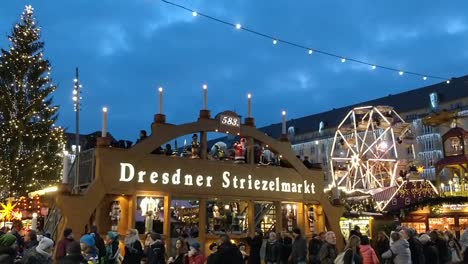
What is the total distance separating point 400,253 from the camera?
8945mm

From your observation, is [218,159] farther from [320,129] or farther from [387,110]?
[320,129]

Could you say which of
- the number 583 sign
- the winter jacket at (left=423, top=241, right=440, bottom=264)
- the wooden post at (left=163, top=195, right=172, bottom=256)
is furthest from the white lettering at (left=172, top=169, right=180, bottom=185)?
the winter jacket at (left=423, top=241, right=440, bottom=264)

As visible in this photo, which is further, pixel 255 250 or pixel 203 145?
pixel 203 145

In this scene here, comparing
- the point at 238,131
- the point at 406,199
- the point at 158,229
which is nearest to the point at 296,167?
the point at 238,131

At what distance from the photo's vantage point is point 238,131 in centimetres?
1345

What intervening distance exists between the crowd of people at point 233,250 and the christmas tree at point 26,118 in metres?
13.6

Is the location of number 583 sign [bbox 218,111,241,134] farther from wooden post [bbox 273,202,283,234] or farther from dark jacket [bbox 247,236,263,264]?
dark jacket [bbox 247,236,263,264]

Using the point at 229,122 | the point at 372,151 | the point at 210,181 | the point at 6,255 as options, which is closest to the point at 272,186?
the point at 210,181

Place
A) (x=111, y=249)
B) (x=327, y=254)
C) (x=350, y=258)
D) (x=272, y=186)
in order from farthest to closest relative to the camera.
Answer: (x=272, y=186) → (x=111, y=249) → (x=327, y=254) → (x=350, y=258)

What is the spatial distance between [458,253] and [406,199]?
9.89 metres

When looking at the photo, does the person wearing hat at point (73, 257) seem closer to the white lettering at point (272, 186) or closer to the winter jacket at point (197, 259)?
the winter jacket at point (197, 259)

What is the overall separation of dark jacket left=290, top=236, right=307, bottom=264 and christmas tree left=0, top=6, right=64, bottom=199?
52.7 feet

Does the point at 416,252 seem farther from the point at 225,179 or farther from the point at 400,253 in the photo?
the point at 225,179

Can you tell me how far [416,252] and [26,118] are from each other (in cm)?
1846
